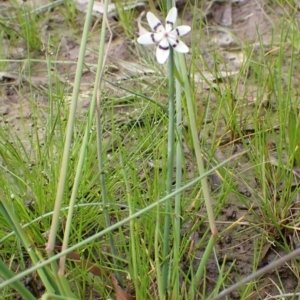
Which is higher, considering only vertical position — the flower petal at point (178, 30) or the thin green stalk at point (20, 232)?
the flower petal at point (178, 30)

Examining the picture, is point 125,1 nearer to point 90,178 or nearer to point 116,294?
point 90,178

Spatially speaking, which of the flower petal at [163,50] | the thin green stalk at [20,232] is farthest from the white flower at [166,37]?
the thin green stalk at [20,232]

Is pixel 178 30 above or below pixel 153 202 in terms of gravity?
above

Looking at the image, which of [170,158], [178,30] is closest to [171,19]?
[178,30]

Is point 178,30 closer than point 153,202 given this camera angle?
Yes

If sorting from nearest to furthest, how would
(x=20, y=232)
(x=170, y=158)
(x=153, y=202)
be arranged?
(x=20, y=232) → (x=170, y=158) → (x=153, y=202)

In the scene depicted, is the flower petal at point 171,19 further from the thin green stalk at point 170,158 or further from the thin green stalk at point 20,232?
the thin green stalk at point 20,232

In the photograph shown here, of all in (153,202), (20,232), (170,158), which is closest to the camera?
(20,232)

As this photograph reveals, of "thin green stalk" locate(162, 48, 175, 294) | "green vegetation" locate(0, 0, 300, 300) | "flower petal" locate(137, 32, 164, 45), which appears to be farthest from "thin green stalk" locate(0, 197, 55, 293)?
"flower petal" locate(137, 32, 164, 45)

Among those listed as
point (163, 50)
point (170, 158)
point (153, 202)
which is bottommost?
point (153, 202)

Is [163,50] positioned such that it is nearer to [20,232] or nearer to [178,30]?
[178,30]

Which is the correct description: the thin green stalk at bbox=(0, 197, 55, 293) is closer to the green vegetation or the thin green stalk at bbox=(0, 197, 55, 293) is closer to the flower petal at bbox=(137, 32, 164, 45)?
the green vegetation

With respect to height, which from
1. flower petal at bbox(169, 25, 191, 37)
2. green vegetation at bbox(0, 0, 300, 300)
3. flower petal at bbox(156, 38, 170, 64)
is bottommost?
green vegetation at bbox(0, 0, 300, 300)
